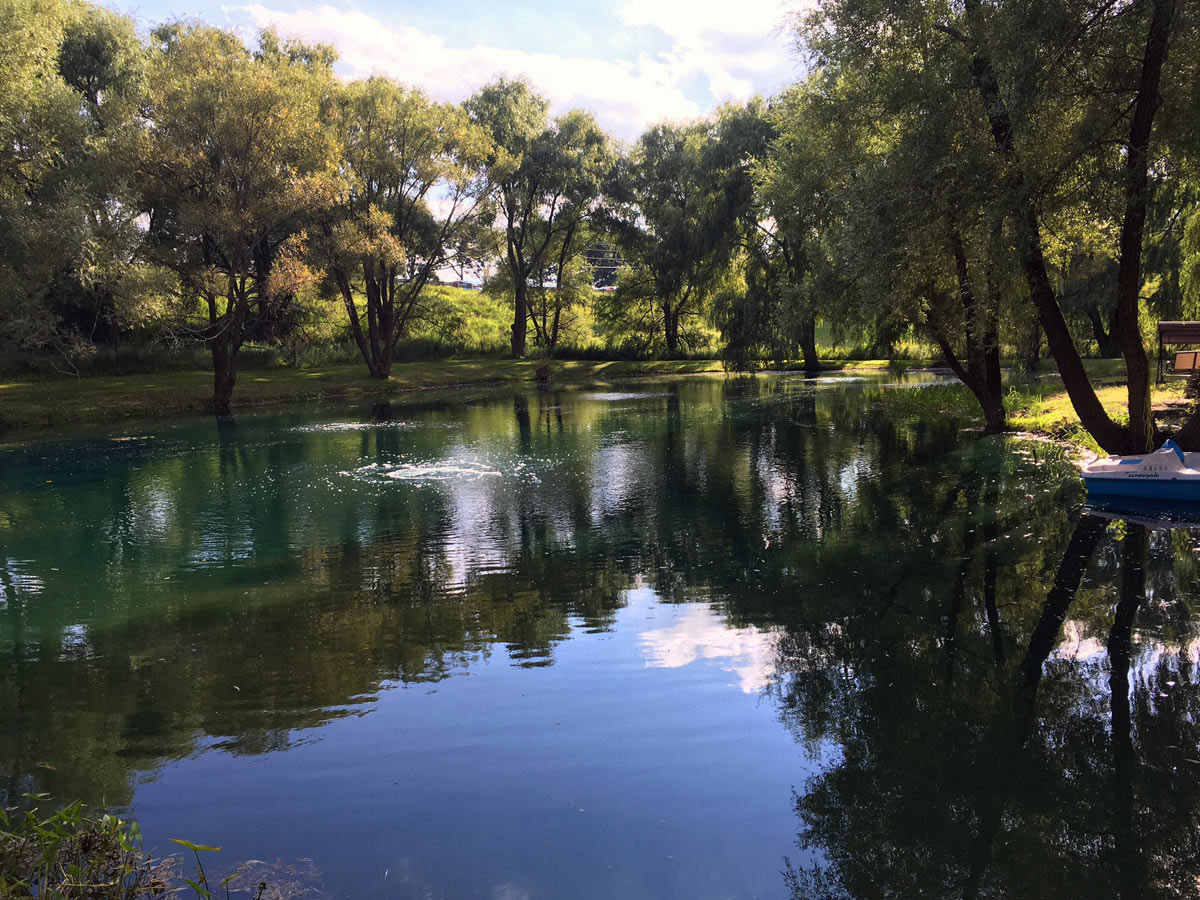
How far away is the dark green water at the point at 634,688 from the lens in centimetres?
471

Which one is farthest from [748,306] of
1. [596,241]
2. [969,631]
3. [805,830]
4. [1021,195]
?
[805,830]

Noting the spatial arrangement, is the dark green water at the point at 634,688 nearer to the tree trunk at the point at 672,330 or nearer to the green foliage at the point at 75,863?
the green foliage at the point at 75,863

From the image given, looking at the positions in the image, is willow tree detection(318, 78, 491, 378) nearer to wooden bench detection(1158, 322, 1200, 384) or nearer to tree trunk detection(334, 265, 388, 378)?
tree trunk detection(334, 265, 388, 378)

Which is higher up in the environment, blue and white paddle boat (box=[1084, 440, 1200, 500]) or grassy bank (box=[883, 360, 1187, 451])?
grassy bank (box=[883, 360, 1187, 451])

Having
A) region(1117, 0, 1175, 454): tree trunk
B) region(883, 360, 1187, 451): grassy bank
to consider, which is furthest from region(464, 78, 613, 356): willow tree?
region(1117, 0, 1175, 454): tree trunk

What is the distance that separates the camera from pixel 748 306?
39719mm

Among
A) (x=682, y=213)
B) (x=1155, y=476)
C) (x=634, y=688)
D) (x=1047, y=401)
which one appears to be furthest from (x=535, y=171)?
(x=634, y=688)

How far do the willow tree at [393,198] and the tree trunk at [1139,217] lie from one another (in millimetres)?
29710

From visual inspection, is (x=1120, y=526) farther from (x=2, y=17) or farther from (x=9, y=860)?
(x=2, y=17)

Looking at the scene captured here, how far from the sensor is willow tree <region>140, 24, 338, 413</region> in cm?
3023

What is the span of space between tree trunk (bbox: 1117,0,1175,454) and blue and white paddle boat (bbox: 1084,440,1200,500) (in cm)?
150

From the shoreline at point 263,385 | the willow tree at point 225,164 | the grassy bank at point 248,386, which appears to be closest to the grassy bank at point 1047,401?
the shoreline at point 263,385

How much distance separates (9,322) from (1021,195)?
27502 mm

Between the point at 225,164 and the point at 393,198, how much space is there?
12.0 meters
